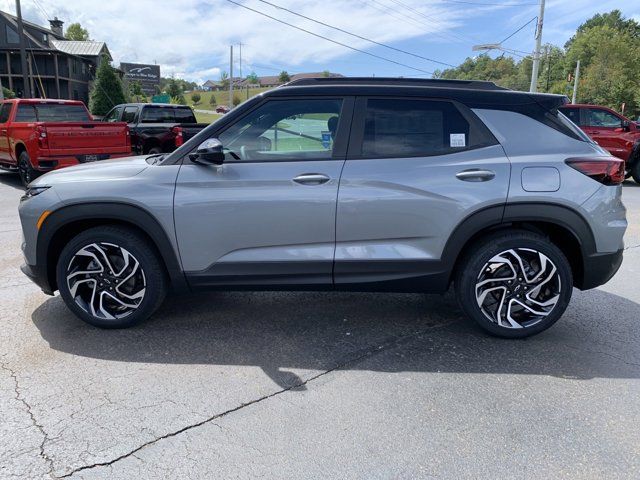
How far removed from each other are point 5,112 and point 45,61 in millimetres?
44910

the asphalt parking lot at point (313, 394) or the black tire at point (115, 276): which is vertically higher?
the black tire at point (115, 276)

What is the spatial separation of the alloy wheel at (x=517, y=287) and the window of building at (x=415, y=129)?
2.85 ft

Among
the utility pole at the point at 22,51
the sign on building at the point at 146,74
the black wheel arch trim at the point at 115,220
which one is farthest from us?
the sign on building at the point at 146,74

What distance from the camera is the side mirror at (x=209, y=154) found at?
3.36 metres

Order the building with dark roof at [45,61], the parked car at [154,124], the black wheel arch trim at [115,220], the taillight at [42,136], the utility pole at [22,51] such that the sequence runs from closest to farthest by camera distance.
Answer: the black wheel arch trim at [115,220] → the taillight at [42,136] → the parked car at [154,124] → the utility pole at [22,51] → the building with dark roof at [45,61]

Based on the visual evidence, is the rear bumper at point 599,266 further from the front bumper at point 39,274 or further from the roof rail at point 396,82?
the front bumper at point 39,274

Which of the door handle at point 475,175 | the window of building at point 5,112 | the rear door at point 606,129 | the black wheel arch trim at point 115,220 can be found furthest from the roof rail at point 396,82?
the rear door at point 606,129

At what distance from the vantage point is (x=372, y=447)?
2.50 m

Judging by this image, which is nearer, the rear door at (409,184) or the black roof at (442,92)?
the rear door at (409,184)

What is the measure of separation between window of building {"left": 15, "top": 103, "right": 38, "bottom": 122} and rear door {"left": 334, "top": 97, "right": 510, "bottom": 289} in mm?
10353

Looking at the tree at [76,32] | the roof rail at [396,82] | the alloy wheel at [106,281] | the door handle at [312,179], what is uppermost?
the tree at [76,32]

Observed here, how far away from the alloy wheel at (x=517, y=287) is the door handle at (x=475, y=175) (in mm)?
550

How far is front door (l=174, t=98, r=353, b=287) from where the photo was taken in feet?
11.3

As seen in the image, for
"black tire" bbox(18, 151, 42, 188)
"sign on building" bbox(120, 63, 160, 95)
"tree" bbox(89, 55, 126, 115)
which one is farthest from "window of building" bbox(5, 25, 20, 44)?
"black tire" bbox(18, 151, 42, 188)
